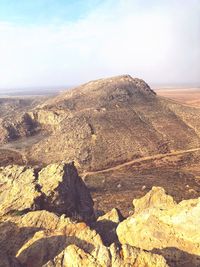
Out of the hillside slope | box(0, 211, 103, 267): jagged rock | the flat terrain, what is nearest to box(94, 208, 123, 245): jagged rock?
box(0, 211, 103, 267): jagged rock

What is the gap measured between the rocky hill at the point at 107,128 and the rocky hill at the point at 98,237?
4019 centimetres

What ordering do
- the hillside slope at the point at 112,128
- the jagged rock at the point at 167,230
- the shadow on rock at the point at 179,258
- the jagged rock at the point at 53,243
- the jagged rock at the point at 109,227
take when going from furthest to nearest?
1. the hillside slope at the point at 112,128
2. the jagged rock at the point at 109,227
3. the jagged rock at the point at 53,243
4. the jagged rock at the point at 167,230
5. the shadow on rock at the point at 179,258

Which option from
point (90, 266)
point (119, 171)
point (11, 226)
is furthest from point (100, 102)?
point (90, 266)

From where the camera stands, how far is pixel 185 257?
45.7 ft

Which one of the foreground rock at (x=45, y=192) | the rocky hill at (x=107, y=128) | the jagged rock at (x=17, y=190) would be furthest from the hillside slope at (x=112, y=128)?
the jagged rock at (x=17, y=190)

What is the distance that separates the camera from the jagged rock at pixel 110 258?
12.2m

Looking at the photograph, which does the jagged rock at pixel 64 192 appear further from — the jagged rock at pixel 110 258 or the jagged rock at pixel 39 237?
the jagged rock at pixel 110 258

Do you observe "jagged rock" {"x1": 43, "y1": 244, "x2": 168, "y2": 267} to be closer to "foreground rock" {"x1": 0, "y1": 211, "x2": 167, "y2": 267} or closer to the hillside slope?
"foreground rock" {"x1": 0, "y1": 211, "x2": 167, "y2": 267}

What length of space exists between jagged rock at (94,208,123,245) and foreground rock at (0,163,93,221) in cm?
341

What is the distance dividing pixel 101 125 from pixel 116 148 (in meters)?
8.16

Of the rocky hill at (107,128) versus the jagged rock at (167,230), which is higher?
the jagged rock at (167,230)

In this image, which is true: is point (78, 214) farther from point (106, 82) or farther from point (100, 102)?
point (106, 82)

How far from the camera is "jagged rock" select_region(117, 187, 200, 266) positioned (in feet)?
47.6

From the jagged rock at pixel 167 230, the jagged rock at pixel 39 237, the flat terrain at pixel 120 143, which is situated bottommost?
the flat terrain at pixel 120 143
